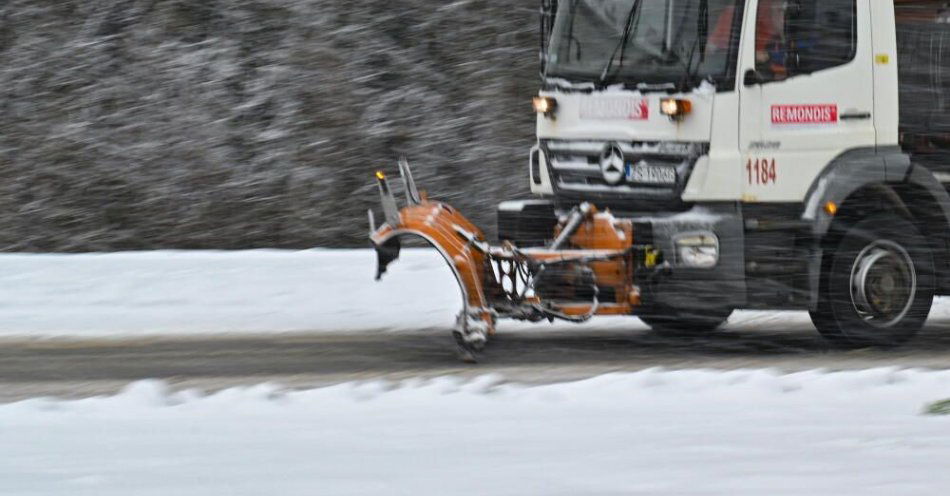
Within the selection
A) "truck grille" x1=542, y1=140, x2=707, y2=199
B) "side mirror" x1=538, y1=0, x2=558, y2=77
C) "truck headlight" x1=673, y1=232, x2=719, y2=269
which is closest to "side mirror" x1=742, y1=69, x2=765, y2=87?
"truck grille" x1=542, y1=140, x2=707, y2=199

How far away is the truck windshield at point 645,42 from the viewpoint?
926cm

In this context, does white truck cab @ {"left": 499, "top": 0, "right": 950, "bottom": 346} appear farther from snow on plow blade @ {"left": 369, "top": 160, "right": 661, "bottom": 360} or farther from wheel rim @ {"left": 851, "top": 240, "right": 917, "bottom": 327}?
snow on plow blade @ {"left": 369, "top": 160, "right": 661, "bottom": 360}

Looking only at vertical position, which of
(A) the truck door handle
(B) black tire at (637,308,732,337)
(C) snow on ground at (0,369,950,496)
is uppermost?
(A) the truck door handle

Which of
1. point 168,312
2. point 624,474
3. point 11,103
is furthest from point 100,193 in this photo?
point 624,474

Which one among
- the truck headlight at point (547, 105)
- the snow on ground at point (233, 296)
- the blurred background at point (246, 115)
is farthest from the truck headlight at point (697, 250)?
the blurred background at point (246, 115)

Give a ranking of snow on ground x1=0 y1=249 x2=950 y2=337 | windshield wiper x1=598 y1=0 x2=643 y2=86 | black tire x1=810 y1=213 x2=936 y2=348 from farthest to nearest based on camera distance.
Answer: snow on ground x1=0 y1=249 x2=950 y2=337
black tire x1=810 y1=213 x2=936 y2=348
windshield wiper x1=598 y1=0 x2=643 y2=86

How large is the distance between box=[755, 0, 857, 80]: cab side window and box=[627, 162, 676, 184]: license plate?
0.80 meters

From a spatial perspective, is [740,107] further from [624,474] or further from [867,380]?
[624,474]

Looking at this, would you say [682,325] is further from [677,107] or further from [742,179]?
[677,107]

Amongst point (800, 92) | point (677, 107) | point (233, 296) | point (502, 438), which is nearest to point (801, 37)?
point (800, 92)

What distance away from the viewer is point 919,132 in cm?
965

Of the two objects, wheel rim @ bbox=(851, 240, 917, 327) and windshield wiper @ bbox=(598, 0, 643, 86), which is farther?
wheel rim @ bbox=(851, 240, 917, 327)

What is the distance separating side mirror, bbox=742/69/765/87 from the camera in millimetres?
9219

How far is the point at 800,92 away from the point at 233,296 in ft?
15.6
